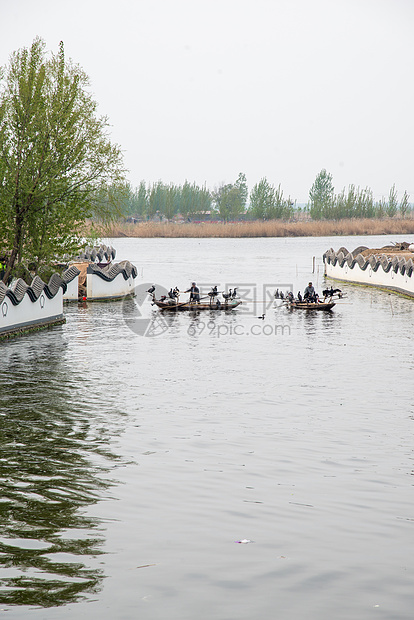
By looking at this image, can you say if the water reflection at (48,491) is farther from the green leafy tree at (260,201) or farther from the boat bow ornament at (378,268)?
the green leafy tree at (260,201)

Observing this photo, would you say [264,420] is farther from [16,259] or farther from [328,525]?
[16,259]

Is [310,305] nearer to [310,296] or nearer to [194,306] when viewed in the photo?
[310,296]

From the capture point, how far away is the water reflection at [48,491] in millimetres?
8164

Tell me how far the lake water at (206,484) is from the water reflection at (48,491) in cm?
3

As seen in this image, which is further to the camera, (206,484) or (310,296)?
(310,296)

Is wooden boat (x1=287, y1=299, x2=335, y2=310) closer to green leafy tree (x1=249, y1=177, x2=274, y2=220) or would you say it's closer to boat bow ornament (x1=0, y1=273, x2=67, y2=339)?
boat bow ornament (x1=0, y1=273, x2=67, y2=339)

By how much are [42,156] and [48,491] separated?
24.8m

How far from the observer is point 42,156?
33.5 metres

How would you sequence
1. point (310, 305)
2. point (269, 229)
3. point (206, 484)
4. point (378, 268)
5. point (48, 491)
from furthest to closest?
1. point (269, 229)
2. point (378, 268)
3. point (310, 305)
4. point (206, 484)
5. point (48, 491)

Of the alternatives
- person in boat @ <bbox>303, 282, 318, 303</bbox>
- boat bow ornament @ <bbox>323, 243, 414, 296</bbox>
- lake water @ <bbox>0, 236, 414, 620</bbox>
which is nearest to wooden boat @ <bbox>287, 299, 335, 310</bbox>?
person in boat @ <bbox>303, 282, 318, 303</bbox>

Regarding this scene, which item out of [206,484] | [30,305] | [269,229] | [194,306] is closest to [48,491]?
[206,484]

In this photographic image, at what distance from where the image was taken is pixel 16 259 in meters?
36.1

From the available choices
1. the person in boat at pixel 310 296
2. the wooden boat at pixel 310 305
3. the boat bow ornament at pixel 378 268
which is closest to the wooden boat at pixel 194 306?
the wooden boat at pixel 310 305

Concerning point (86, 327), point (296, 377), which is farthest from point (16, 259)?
point (296, 377)
